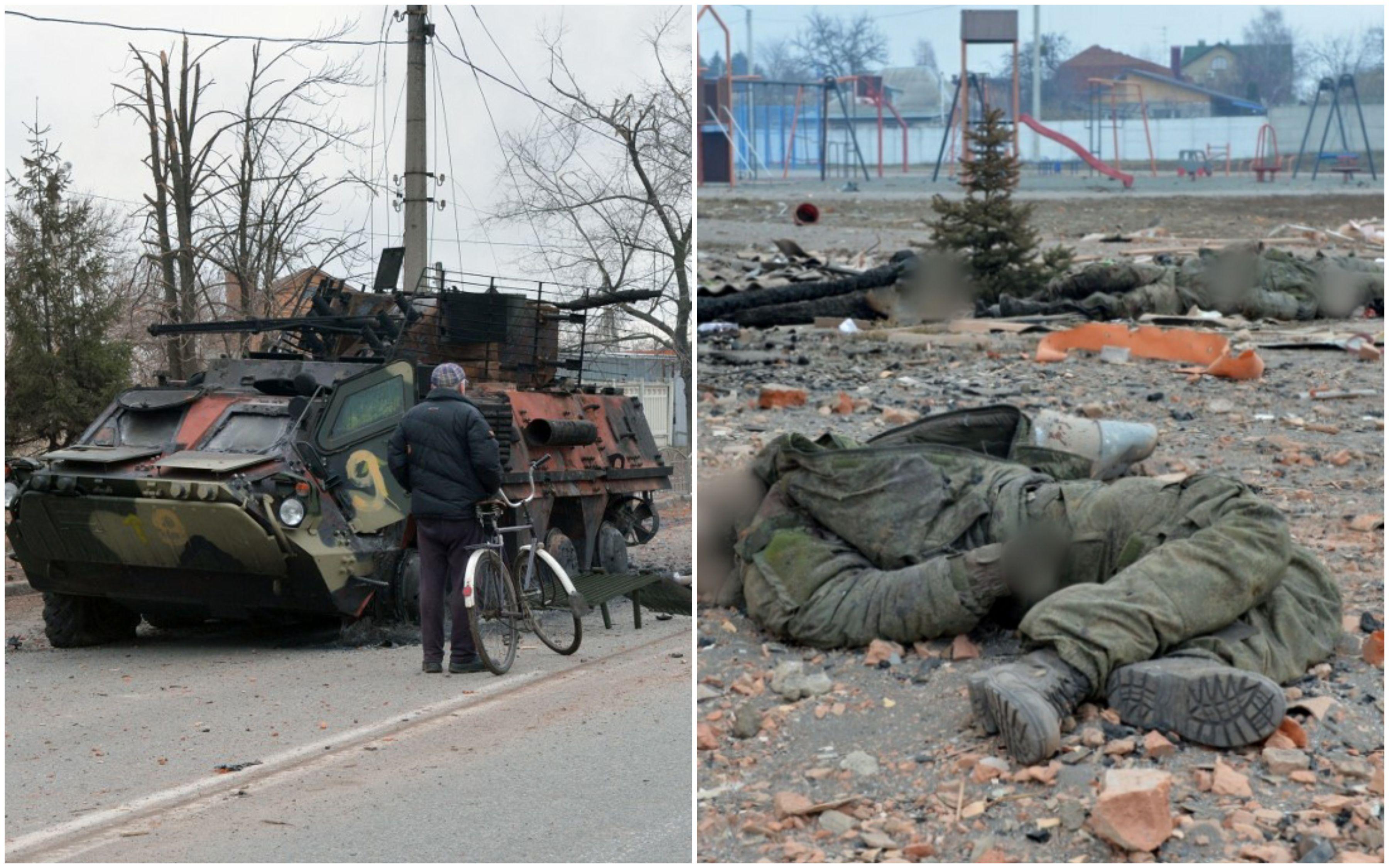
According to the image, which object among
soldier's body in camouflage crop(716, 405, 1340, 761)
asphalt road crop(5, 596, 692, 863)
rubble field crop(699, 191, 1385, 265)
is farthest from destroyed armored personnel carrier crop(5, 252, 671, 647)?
rubble field crop(699, 191, 1385, 265)

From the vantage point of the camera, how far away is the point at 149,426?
9703mm

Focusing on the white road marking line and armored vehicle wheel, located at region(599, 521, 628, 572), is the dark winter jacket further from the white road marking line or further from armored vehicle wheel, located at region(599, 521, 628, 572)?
armored vehicle wheel, located at region(599, 521, 628, 572)

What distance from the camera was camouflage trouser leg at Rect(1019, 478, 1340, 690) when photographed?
484 cm

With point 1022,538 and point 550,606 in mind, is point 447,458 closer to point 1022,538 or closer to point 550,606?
point 550,606

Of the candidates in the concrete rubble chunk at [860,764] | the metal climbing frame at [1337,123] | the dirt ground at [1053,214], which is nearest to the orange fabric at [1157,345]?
the concrete rubble chunk at [860,764]

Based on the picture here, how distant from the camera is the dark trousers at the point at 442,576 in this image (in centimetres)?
763

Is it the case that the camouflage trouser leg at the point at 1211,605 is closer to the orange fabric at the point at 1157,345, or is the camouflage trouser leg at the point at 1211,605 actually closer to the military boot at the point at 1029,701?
the military boot at the point at 1029,701

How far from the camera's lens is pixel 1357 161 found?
27.7 m

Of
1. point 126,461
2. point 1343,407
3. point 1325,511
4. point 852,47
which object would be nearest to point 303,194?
point 852,47

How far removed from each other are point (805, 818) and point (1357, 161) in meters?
26.4

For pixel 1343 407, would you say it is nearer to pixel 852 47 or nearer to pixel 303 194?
pixel 852 47

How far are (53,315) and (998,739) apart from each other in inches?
420

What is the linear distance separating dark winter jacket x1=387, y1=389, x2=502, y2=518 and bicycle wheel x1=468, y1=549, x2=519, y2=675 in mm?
Answer: 254

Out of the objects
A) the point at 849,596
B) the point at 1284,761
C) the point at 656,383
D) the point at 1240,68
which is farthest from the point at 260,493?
the point at 656,383
